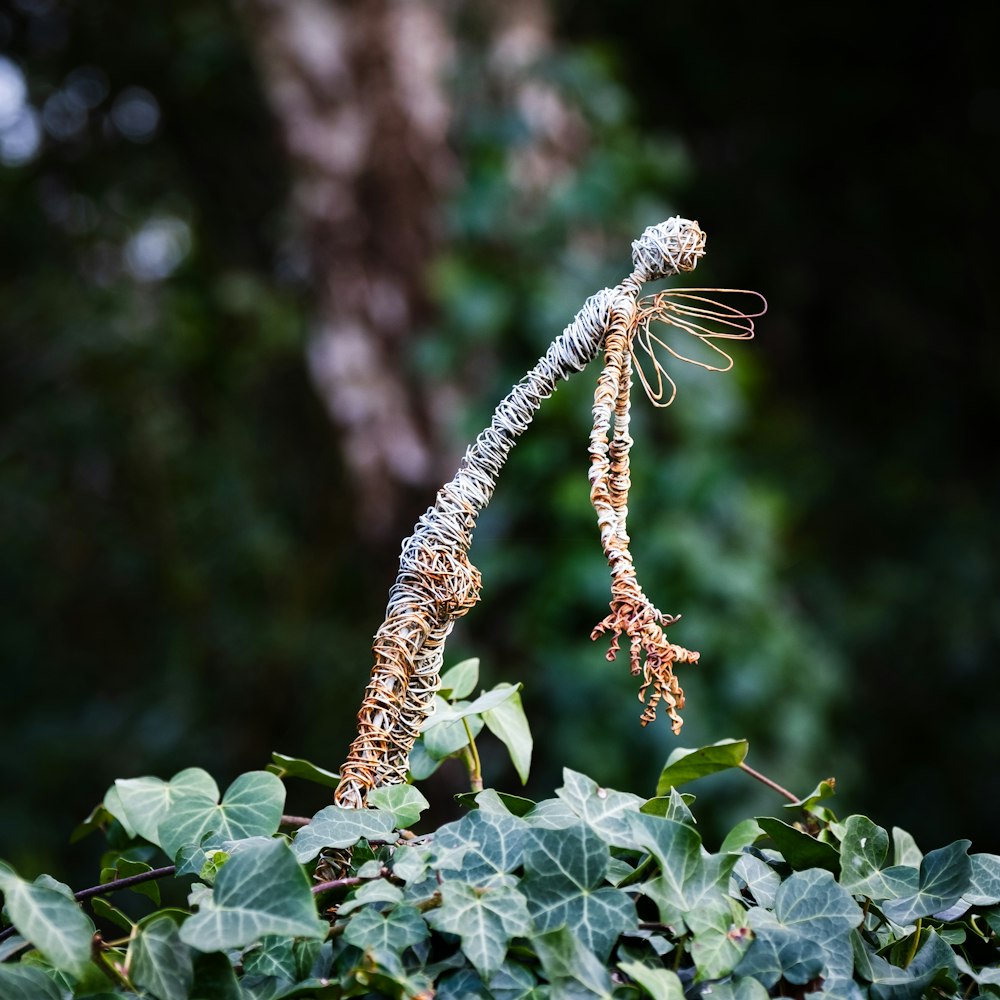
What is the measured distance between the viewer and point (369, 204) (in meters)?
1.93

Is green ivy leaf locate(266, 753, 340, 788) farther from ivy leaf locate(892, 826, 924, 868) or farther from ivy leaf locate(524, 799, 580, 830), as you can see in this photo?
ivy leaf locate(892, 826, 924, 868)

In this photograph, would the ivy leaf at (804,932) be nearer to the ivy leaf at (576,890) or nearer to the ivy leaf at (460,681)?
the ivy leaf at (576,890)

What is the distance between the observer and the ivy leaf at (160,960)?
0.37m

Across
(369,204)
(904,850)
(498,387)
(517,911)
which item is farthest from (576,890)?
(369,204)

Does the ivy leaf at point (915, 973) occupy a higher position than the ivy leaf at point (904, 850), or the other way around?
the ivy leaf at point (904, 850)

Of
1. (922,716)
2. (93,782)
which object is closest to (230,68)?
(93,782)

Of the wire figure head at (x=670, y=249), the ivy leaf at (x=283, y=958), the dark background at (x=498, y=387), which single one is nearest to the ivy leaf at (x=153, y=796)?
the ivy leaf at (x=283, y=958)

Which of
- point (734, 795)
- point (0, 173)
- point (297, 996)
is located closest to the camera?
point (297, 996)

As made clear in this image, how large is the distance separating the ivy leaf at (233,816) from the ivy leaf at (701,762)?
7.2 inches

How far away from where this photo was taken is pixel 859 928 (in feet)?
1.49

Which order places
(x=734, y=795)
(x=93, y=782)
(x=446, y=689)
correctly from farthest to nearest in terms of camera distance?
1. (x=93, y=782)
2. (x=734, y=795)
3. (x=446, y=689)

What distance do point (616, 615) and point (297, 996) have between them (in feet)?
0.66

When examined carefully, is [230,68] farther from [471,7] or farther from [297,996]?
[297,996]

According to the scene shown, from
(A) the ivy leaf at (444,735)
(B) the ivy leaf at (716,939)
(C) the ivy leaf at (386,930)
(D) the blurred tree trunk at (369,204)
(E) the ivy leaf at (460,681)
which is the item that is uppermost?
(D) the blurred tree trunk at (369,204)
